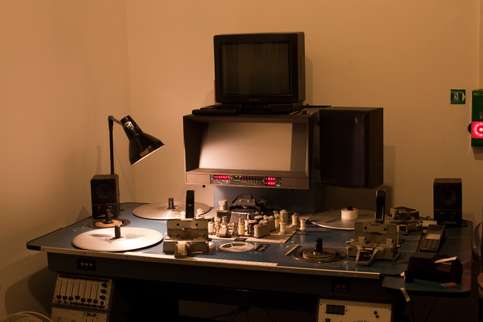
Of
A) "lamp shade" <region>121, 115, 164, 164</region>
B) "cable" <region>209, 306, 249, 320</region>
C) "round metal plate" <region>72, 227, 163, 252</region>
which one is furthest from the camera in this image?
"cable" <region>209, 306, 249, 320</region>

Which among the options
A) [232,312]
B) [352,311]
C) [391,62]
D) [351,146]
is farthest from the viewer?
[232,312]

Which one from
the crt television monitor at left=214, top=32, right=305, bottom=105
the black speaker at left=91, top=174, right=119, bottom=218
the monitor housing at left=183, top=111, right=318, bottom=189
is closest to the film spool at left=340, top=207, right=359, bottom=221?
the monitor housing at left=183, top=111, right=318, bottom=189

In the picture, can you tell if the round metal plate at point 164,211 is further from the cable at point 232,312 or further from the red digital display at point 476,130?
the red digital display at point 476,130

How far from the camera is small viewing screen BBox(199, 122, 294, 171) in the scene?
11.5 feet

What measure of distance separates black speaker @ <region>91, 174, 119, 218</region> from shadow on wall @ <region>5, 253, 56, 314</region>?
0.37 metres

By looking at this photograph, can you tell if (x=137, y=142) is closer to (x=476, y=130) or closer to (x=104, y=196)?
(x=104, y=196)

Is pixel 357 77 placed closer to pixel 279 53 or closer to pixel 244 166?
pixel 279 53

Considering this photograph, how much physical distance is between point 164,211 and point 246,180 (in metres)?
0.47

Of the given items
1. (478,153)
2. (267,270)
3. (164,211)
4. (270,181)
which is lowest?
(267,270)

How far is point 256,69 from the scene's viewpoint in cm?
344

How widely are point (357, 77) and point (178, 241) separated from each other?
134 cm

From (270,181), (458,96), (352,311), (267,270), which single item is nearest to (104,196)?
(270,181)

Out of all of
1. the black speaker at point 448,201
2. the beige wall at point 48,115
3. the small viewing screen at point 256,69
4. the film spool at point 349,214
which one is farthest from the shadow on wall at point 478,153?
the beige wall at point 48,115

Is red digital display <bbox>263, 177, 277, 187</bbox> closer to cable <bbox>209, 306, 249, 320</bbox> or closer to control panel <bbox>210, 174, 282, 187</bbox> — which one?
control panel <bbox>210, 174, 282, 187</bbox>
